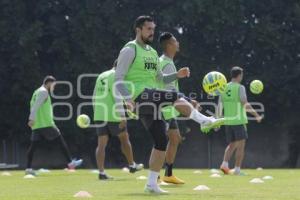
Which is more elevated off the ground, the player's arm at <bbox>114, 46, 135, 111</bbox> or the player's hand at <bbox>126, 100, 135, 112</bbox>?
the player's arm at <bbox>114, 46, 135, 111</bbox>

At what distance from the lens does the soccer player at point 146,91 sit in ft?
31.0

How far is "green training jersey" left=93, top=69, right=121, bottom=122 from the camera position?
1404cm

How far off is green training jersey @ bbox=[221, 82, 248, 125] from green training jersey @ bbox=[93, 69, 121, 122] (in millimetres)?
3010

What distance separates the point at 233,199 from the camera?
28.8 feet

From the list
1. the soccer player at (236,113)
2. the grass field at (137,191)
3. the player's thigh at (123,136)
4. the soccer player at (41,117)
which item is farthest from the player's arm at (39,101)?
the soccer player at (236,113)

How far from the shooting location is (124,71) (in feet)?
31.2

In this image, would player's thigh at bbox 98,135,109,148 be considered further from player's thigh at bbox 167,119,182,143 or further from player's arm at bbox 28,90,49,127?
player's arm at bbox 28,90,49,127

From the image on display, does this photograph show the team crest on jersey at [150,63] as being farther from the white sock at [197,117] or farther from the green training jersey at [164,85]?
the white sock at [197,117]

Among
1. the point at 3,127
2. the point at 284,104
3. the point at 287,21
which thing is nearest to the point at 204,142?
the point at 284,104

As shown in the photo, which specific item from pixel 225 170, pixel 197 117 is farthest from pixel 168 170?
pixel 225 170

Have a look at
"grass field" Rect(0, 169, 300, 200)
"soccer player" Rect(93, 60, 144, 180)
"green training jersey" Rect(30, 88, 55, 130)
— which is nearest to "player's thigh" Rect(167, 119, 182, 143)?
"grass field" Rect(0, 169, 300, 200)

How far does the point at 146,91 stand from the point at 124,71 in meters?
0.37

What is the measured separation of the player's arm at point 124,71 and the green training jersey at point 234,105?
22.3 ft

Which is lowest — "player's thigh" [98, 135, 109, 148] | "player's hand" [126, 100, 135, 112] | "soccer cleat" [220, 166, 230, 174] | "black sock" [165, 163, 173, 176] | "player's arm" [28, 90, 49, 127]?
"soccer cleat" [220, 166, 230, 174]
